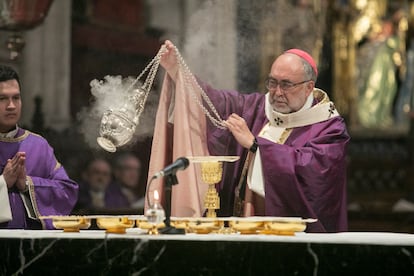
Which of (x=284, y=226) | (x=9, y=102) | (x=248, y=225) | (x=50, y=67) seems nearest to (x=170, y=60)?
(x=9, y=102)

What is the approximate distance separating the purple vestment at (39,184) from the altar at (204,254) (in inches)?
43.0

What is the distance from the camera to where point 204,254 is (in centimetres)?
470

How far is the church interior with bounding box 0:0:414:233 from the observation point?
10.2m

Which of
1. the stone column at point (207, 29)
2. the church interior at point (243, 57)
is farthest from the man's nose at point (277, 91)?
the stone column at point (207, 29)

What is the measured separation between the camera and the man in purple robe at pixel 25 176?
589 cm

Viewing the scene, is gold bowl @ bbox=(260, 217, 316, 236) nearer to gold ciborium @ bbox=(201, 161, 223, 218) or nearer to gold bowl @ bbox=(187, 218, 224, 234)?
gold bowl @ bbox=(187, 218, 224, 234)

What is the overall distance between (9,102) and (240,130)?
1244 millimetres

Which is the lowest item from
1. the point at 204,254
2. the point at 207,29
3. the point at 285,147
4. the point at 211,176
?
the point at 204,254

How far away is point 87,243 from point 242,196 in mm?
1651

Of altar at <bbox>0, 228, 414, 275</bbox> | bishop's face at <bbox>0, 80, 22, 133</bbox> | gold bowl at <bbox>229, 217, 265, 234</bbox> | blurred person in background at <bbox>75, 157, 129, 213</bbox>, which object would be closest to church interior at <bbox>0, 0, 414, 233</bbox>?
blurred person in background at <bbox>75, 157, 129, 213</bbox>

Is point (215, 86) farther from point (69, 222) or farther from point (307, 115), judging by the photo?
point (69, 222)

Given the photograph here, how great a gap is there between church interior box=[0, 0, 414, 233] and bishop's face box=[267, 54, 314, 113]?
2273 mm

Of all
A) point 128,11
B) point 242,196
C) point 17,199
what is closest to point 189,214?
point 242,196

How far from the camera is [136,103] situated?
593 centimetres
